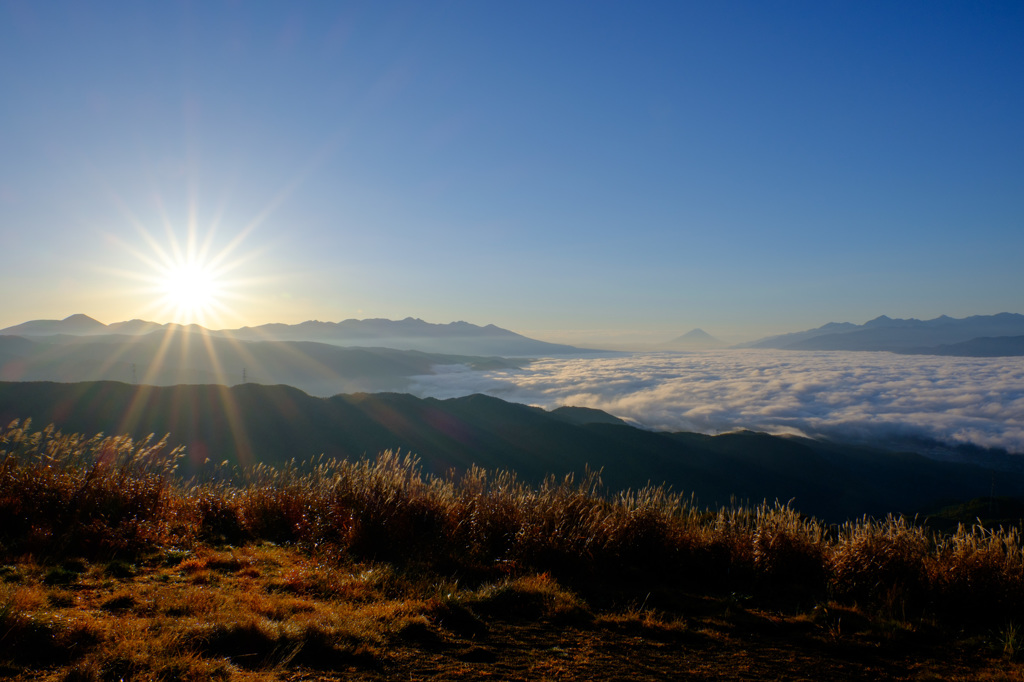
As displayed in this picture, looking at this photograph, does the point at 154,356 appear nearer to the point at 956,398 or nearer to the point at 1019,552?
the point at 1019,552

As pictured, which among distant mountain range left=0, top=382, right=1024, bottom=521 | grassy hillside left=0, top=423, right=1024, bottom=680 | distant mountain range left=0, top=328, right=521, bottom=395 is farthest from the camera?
distant mountain range left=0, top=328, right=521, bottom=395

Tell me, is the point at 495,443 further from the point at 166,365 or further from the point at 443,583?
the point at 166,365

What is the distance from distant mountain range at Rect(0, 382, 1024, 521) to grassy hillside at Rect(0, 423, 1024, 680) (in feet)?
161

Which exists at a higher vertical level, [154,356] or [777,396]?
[154,356]

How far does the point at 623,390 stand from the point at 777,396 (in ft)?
160

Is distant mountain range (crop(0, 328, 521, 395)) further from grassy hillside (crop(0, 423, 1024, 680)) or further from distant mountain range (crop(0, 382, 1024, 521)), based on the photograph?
grassy hillside (crop(0, 423, 1024, 680))

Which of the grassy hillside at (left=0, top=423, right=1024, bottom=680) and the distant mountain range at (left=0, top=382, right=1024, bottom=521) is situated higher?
the grassy hillside at (left=0, top=423, right=1024, bottom=680)

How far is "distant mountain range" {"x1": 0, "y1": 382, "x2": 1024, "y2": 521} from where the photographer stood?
58281mm

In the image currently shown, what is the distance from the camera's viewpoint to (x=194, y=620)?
3.24 metres

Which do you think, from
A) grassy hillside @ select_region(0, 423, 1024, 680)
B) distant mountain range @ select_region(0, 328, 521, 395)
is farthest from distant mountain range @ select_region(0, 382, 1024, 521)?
grassy hillside @ select_region(0, 423, 1024, 680)

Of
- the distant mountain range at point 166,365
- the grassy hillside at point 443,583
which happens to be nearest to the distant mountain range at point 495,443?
the distant mountain range at point 166,365

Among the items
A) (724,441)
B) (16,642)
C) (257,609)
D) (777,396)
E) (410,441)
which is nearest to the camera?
(16,642)

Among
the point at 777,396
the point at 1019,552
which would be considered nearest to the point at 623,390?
the point at 777,396

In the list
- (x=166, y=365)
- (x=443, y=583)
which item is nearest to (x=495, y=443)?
(x=443, y=583)
